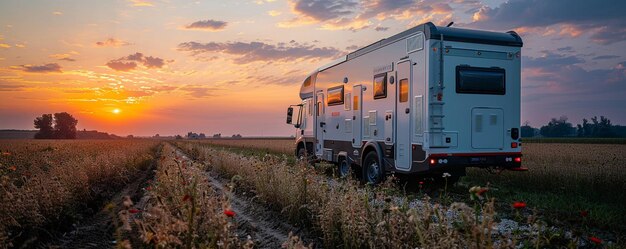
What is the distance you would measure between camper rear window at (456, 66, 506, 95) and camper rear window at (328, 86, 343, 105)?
15.4 feet

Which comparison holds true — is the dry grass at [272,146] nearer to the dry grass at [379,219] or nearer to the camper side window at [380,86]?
the camper side window at [380,86]

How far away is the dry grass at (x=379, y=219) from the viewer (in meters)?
4.18

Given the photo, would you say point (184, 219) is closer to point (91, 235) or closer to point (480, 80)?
point (91, 235)

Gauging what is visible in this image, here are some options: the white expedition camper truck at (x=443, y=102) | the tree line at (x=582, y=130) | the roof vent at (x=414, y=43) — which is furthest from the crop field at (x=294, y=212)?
the tree line at (x=582, y=130)

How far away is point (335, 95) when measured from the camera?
15.7 m

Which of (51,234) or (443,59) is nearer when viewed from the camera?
(51,234)

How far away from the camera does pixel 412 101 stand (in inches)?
446

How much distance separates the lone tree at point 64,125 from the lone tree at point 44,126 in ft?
3.86

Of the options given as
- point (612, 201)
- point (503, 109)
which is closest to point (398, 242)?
point (503, 109)

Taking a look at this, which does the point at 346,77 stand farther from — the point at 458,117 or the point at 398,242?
the point at 398,242

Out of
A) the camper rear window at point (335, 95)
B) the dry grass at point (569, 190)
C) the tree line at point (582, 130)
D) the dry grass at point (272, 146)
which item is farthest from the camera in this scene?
the tree line at point (582, 130)

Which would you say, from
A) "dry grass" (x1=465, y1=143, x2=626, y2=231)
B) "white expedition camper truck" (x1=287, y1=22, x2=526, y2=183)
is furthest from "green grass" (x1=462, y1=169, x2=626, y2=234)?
"white expedition camper truck" (x1=287, y1=22, x2=526, y2=183)

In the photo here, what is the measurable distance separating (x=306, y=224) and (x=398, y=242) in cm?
303

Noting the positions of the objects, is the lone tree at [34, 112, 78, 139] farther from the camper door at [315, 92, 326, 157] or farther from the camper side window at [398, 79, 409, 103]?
the camper side window at [398, 79, 409, 103]
